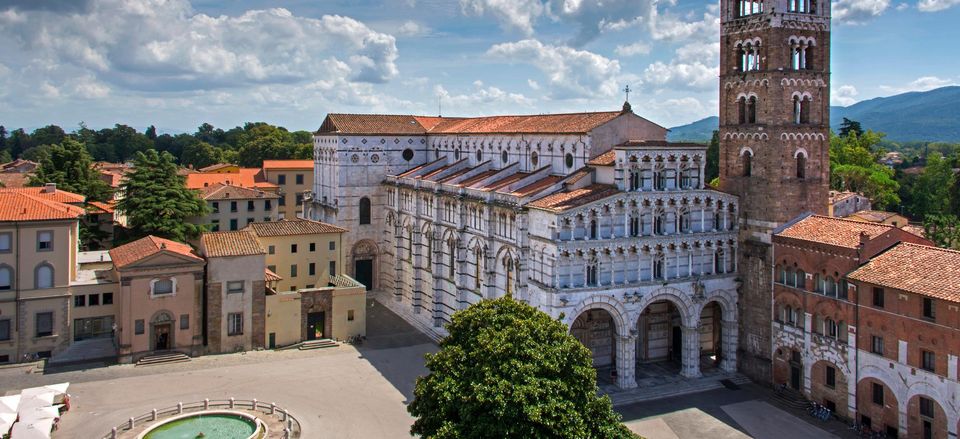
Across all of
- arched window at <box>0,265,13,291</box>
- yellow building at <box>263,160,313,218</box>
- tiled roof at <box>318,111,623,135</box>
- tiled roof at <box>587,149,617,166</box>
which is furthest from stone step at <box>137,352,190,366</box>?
yellow building at <box>263,160,313,218</box>

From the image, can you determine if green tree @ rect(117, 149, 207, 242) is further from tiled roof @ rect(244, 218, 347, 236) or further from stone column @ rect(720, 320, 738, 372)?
stone column @ rect(720, 320, 738, 372)

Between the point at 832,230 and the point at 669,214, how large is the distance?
8.70m

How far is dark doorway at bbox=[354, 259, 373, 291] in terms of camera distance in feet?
222

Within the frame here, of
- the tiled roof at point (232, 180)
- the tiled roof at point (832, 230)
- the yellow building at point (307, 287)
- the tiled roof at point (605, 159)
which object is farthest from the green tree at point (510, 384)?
the tiled roof at point (232, 180)

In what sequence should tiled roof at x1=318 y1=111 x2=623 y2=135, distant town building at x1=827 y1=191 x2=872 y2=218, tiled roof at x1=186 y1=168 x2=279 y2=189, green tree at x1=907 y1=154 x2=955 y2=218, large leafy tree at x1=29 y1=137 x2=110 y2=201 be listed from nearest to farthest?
tiled roof at x1=318 y1=111 x2=623 y2=135 → distant town building at x1=827 y1=191 x2=872 y2=218 → large leafy tree at x1=29 y1=137 x2=110 y2=201 → tiled roof at x1=186 y1=168 x2=279 y2=189 → green tree at x1=907 y1=154 x2=955 y2=218

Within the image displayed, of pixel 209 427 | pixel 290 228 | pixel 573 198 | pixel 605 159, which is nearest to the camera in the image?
pixel 209 427

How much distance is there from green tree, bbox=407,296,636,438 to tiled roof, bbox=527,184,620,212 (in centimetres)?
1188

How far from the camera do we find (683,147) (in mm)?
44812

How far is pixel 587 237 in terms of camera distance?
42.4 meters

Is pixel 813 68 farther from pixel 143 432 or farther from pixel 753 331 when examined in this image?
pixel 143 432

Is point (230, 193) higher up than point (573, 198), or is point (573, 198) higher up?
point (230, 193)

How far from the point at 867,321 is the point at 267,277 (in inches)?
1476

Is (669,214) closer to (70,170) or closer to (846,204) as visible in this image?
(846,204)

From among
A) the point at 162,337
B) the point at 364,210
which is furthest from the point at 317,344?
the point at 364,210
